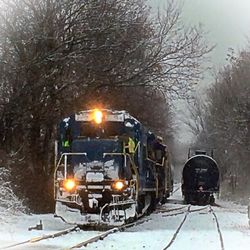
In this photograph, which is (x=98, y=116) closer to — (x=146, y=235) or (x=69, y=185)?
(x=69, y=185)

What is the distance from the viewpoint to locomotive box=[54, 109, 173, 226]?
64.4 ft

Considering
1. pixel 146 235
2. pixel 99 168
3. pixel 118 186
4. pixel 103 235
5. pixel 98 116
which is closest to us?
pixel 103 235

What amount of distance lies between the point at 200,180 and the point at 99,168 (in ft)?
76.0

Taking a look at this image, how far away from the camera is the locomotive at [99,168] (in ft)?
64.4

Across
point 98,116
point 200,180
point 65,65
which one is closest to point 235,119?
point 200,180

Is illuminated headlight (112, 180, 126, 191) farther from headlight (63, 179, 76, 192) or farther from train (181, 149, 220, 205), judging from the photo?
train (181, 149, 220, 205)

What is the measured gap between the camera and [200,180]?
139ft

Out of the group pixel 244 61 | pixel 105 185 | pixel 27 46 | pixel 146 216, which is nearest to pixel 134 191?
pixel 105 185

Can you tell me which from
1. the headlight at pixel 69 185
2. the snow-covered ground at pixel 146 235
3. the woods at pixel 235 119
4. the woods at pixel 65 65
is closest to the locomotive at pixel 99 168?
the headlight at pixel 69 185

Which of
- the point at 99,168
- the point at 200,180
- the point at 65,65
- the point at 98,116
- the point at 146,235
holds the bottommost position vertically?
the point at 146,235

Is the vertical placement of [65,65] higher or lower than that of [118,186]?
higher

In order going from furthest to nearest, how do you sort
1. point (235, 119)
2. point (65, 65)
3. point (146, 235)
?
point (235, 119), point (65, 65), point (146, 235)

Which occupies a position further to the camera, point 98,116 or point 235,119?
point 235,119

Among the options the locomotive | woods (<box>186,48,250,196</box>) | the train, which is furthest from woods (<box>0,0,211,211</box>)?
woods (<box>186,48,250,196</box>)
